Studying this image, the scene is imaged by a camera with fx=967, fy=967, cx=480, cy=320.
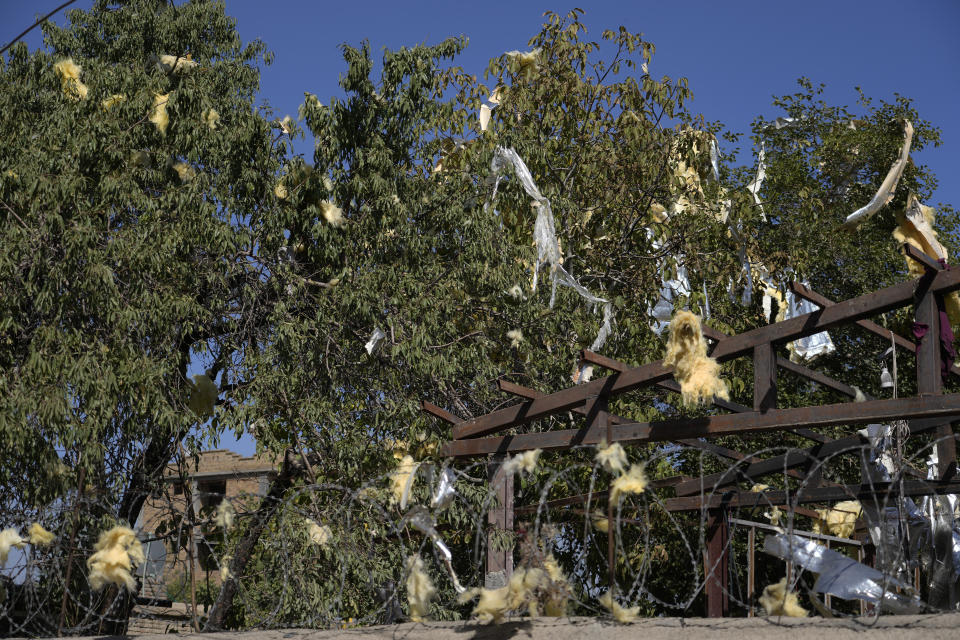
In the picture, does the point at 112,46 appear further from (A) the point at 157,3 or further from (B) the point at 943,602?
(B) the point at 943,602

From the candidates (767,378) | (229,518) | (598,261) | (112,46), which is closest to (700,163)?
(598,261)

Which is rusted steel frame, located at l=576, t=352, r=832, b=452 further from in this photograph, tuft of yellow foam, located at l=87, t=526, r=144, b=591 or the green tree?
the green tree

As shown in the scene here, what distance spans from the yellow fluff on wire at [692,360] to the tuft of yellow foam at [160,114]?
20.4ft

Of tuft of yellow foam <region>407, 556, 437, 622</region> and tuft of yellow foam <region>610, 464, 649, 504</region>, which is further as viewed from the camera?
tuft of yellow foam <region>407, 556, 437, 622</region>

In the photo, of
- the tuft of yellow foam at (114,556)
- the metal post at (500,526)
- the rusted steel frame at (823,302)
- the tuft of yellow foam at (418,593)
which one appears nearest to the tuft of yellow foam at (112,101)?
the metal post at (500,526)

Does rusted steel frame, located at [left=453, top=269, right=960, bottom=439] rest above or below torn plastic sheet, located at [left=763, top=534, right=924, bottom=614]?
above

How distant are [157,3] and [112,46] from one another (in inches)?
49.0

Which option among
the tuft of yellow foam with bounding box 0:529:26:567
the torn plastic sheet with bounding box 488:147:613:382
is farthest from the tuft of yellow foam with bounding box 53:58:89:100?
Answer: the tuft of yellow foam with bounding box 0:529:26:567

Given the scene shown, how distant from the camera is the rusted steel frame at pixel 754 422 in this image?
5254mm

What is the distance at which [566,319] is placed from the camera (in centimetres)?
1105

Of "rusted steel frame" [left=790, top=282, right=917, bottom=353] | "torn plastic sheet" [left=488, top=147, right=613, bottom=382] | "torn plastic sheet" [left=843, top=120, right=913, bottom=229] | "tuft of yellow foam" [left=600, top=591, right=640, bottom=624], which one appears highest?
"torn plastic sheet" [left=488, top=147, right=613, bottom=382]

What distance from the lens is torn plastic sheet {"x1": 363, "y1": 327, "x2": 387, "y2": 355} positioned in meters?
9.15

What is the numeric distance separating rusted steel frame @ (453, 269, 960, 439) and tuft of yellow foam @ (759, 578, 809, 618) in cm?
144

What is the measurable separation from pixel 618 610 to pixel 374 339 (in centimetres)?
452
